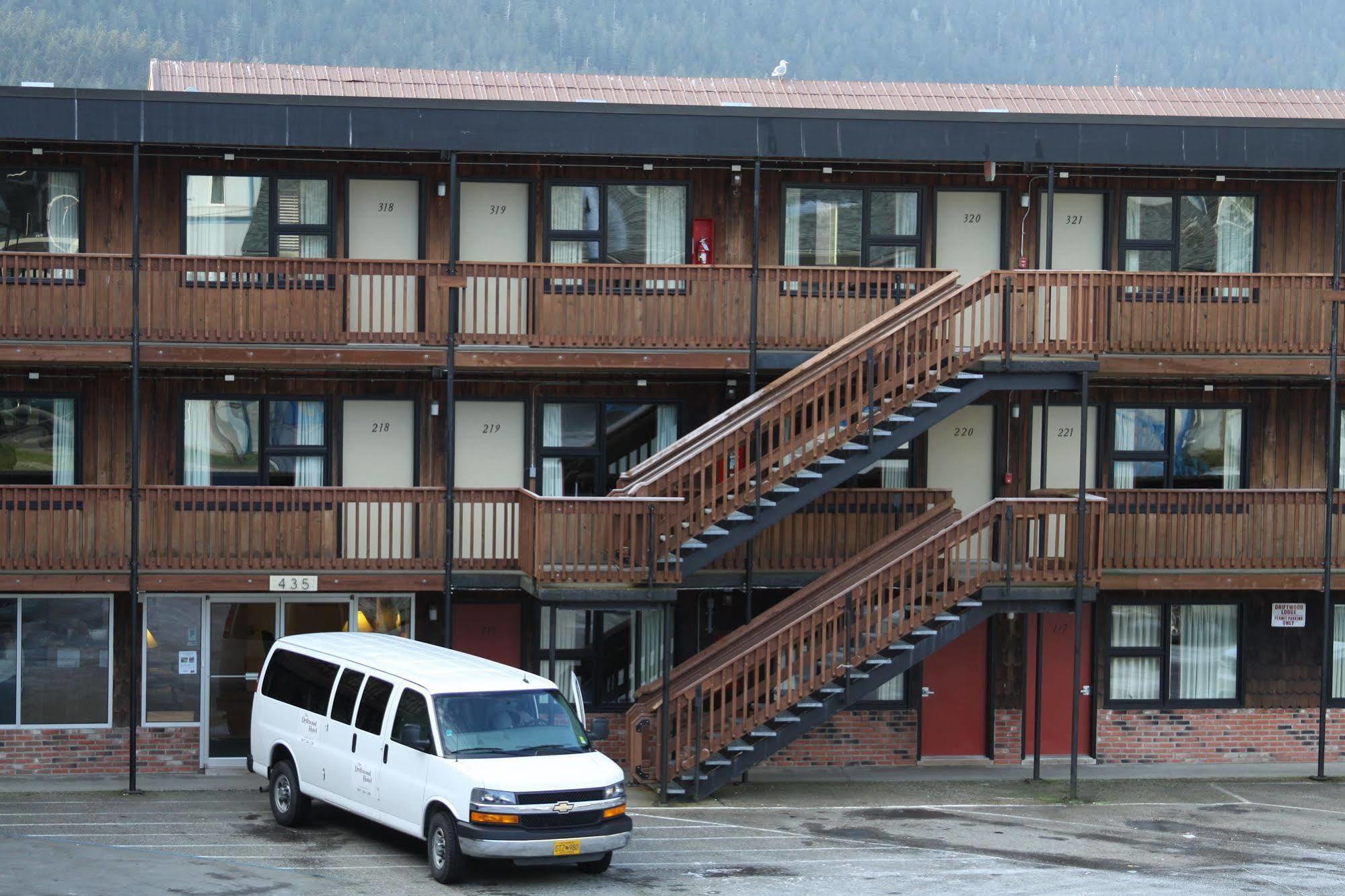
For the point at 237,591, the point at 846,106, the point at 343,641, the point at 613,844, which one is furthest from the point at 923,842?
the point at 846,106

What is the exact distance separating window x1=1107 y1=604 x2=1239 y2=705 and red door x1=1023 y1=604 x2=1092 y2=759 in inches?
13.6

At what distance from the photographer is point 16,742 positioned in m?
22.4

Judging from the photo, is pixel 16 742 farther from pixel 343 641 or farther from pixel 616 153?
pixel 616 153

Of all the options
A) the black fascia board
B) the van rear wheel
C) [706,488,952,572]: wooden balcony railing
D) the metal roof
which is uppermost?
the metal roof

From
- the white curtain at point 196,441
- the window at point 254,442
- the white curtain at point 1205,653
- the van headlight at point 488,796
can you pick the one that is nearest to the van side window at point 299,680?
the van headlight at point 488,796

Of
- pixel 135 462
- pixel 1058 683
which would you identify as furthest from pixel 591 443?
pixel 1058 683

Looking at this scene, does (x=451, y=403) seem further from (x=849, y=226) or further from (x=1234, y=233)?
(x=1234, y=233)

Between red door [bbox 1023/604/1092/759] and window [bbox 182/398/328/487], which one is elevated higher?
window [bbox 182/398/328/487]

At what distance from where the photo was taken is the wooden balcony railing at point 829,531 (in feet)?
74.7

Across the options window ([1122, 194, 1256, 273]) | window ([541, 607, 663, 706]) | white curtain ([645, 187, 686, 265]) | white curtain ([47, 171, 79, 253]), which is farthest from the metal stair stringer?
white curtain ([47, 171, 79, 253])

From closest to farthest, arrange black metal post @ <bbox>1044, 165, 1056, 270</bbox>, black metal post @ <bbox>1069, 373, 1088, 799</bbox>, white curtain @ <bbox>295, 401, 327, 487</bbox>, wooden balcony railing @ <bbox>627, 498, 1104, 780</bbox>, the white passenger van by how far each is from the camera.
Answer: the white passenger van
wooden balcony railing @ <bbox>627, 498, 1104, 780</bbox>
black metal post @ <bbox>1069, 373, 1088, 799</bbox>
black metal post @ <bbox>1044, 165, 1056, 270</bbox>
white curtain @ <bbox>295, 401, 327, 487</bbox>

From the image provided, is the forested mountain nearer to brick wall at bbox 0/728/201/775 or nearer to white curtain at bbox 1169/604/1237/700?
brick wall at bbox 0/728/201/775

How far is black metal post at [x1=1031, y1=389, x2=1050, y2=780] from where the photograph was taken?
22.7 metres

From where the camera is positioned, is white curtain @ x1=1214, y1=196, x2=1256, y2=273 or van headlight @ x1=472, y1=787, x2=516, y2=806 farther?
white curtain @ x1=1214, y1=196, x2=1256, y2=273
